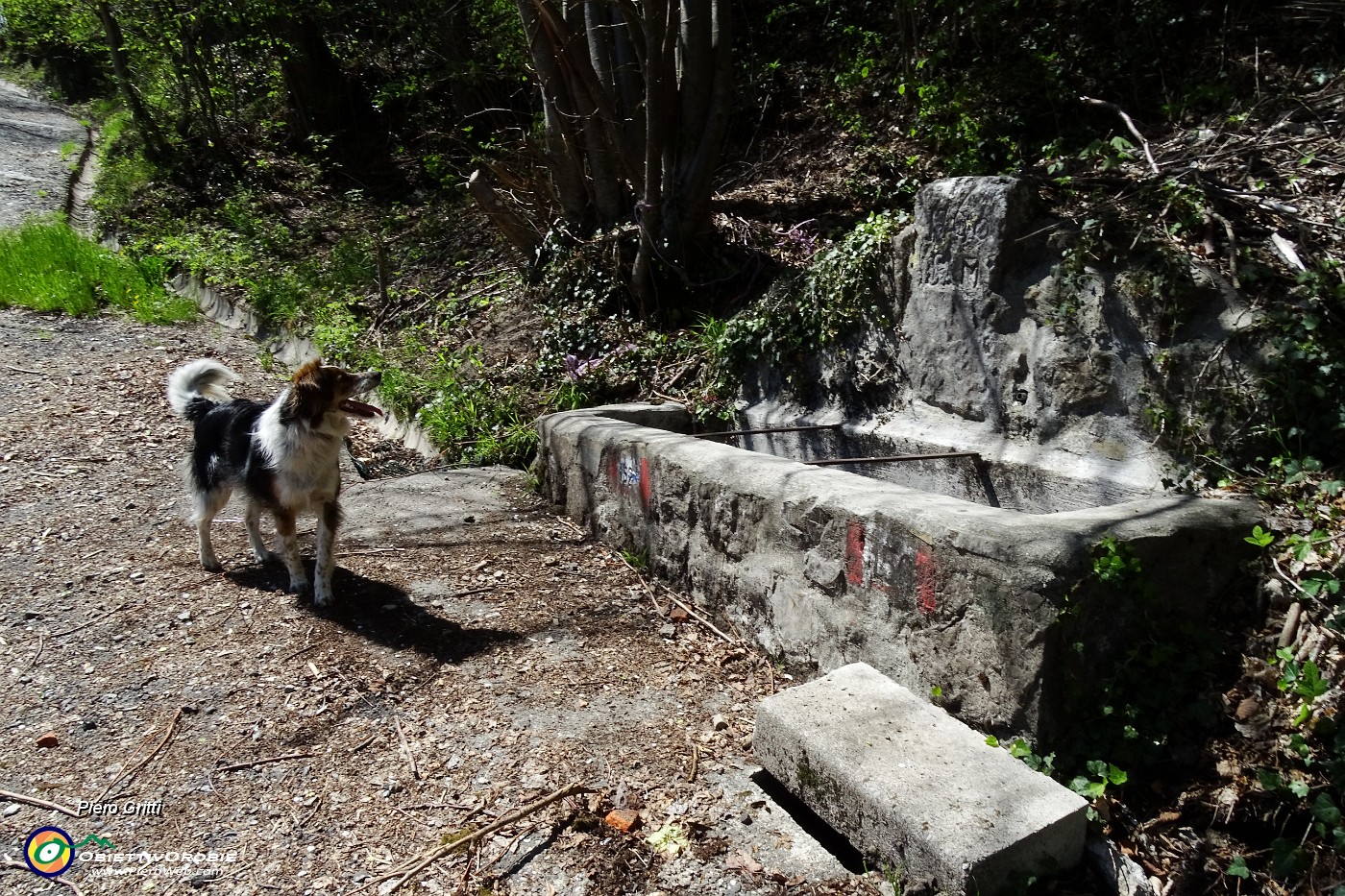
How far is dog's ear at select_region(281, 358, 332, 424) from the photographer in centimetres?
457

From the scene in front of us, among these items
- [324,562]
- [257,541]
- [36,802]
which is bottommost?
[36,802]

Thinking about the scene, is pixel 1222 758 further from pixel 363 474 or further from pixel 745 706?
pixel 363 474

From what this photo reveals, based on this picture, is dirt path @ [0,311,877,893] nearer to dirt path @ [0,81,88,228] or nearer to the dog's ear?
the dog's ear

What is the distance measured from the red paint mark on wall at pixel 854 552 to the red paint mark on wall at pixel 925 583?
11.6 inches

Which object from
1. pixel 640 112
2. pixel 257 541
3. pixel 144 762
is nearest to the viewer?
pixel 144 762

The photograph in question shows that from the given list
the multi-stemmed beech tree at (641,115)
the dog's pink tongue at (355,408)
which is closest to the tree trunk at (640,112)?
the multi-stemmed beech tree at (641,115)

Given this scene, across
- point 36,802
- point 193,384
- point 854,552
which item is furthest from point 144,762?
point 854,552

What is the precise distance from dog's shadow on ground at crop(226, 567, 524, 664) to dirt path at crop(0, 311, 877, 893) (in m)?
0.02

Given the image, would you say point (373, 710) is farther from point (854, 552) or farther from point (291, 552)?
point (854, 552)

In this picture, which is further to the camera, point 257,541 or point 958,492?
point 257,541

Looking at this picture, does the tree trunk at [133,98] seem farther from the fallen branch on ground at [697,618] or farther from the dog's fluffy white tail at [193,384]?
the fallen branch on ground at [697,618]

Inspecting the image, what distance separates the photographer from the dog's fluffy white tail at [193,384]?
5215 mm

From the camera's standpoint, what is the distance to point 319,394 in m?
4.59

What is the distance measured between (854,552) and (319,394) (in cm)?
278
